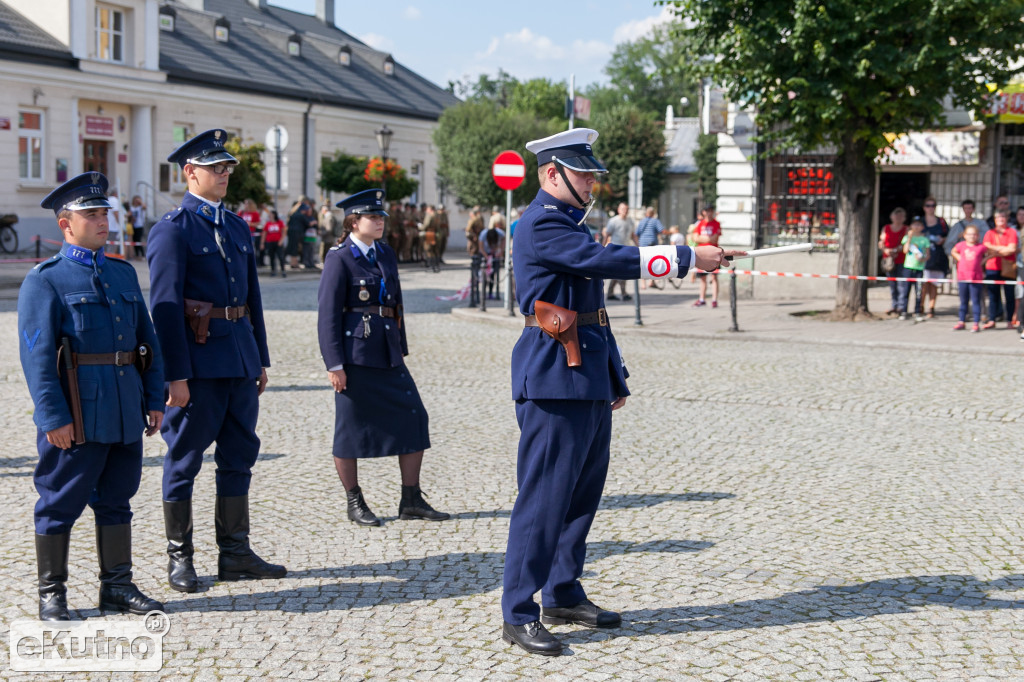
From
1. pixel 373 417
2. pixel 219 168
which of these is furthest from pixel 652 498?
pixel 219 168

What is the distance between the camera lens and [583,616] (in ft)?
15.7

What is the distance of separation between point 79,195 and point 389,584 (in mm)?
2113

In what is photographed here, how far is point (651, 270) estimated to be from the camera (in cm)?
444

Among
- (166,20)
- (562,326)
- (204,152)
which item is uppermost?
(166,20)

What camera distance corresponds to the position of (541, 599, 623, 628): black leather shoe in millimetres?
4746

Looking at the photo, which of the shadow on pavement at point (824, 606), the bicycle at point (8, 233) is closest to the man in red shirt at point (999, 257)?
the shadow on pavement at point (824, 606)

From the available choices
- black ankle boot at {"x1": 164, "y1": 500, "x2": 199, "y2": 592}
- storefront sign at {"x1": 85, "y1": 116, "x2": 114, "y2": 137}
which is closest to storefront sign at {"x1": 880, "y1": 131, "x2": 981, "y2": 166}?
black ankle boot at {"x1": 164, "y1": 500, "x2": 199, "y2": 592}

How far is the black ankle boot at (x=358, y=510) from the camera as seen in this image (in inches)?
249

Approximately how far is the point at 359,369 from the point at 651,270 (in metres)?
2.53

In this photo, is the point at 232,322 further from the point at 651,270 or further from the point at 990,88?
the point at 990,88

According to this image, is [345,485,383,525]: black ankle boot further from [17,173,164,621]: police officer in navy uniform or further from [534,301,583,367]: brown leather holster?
[534,301,583,367]: brown leather holster

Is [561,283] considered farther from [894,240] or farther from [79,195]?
[894,240]

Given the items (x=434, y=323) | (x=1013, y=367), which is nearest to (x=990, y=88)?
(x=1013, y=367)

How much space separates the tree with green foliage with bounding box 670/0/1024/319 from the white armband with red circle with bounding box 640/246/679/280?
12579 mm
